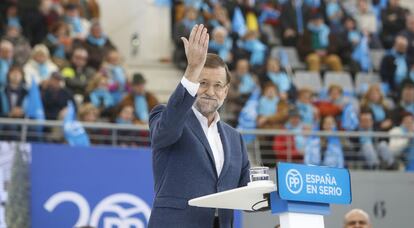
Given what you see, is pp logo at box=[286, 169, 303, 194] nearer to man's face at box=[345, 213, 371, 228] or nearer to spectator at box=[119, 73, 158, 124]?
man's face at box=[345, 213, 371, 228]

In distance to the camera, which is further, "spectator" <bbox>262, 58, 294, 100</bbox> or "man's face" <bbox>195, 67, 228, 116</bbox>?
"spectator" <bbox>262, 58, 294, 100</bbox>

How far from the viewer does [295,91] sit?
14414 millimetres

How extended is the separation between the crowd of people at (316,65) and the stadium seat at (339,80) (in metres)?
0.17

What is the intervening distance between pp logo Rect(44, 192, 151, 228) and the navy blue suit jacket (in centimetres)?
495

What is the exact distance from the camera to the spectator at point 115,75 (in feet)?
41.8

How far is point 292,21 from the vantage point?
54.3 feet

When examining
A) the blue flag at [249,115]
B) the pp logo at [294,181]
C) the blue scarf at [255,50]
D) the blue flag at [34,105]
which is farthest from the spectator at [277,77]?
the pp logo at [294,181]

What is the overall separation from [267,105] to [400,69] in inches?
138

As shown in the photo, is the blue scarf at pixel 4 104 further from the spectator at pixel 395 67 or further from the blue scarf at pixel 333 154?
the spectator at pixel 395 67

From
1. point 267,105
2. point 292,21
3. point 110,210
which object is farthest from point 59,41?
point 292,21

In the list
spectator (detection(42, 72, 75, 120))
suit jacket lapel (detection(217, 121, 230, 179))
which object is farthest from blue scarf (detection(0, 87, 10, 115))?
suit jacket lapel (detection(217, 121, 230, 179))

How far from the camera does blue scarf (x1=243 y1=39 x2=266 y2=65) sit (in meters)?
15.0

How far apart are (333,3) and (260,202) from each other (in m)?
12.6

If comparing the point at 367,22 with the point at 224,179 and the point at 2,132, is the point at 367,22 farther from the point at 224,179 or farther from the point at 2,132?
the point at 224,179
